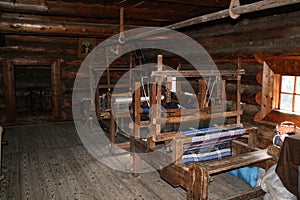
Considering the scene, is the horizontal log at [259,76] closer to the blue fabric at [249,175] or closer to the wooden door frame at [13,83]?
the blue fabric at [249,175]

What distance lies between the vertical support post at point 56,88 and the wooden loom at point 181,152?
206 inches

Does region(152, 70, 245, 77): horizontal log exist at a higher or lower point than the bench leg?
higher

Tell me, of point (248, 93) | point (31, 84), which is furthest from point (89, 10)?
point (31, 84)

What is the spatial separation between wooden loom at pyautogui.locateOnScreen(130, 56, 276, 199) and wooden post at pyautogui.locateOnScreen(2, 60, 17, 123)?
218 inches

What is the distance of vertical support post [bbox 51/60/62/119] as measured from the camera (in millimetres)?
8719

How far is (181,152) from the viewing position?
346 cm

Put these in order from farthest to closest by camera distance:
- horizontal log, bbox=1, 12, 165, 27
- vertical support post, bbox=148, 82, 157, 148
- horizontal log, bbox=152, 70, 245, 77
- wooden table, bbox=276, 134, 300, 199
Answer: horizontal log, bbox=1, 12, 165, 27, vertical support post, bbox=148, 82, 157, 148, horizontal log, bbox=152, 70, 245, 77, wooden table, bbox=276, 134, 300, 199

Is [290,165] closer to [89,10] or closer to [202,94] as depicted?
[202,94]

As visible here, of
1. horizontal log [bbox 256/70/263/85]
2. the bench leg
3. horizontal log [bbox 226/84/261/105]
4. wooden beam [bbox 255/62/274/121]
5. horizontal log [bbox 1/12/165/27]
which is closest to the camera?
the bench leg

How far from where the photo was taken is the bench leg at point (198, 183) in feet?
9.93

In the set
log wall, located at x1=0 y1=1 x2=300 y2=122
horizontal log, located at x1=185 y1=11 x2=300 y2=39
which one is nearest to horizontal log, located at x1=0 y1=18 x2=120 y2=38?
log wall, located at x1=0 y1=1 x2=300 y2=122

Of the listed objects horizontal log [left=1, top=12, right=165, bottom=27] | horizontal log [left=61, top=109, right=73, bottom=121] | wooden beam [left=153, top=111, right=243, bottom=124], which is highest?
horizontal log [left=1, top=12, right=165, bottom=27]

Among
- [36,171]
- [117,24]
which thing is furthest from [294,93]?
[36,171]

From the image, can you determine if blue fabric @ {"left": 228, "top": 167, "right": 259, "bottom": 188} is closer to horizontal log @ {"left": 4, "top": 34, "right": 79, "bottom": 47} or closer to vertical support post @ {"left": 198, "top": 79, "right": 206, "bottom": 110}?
vertical support post @ {"left": 198, "top": 79, "right": 206, "bottom": 110}
